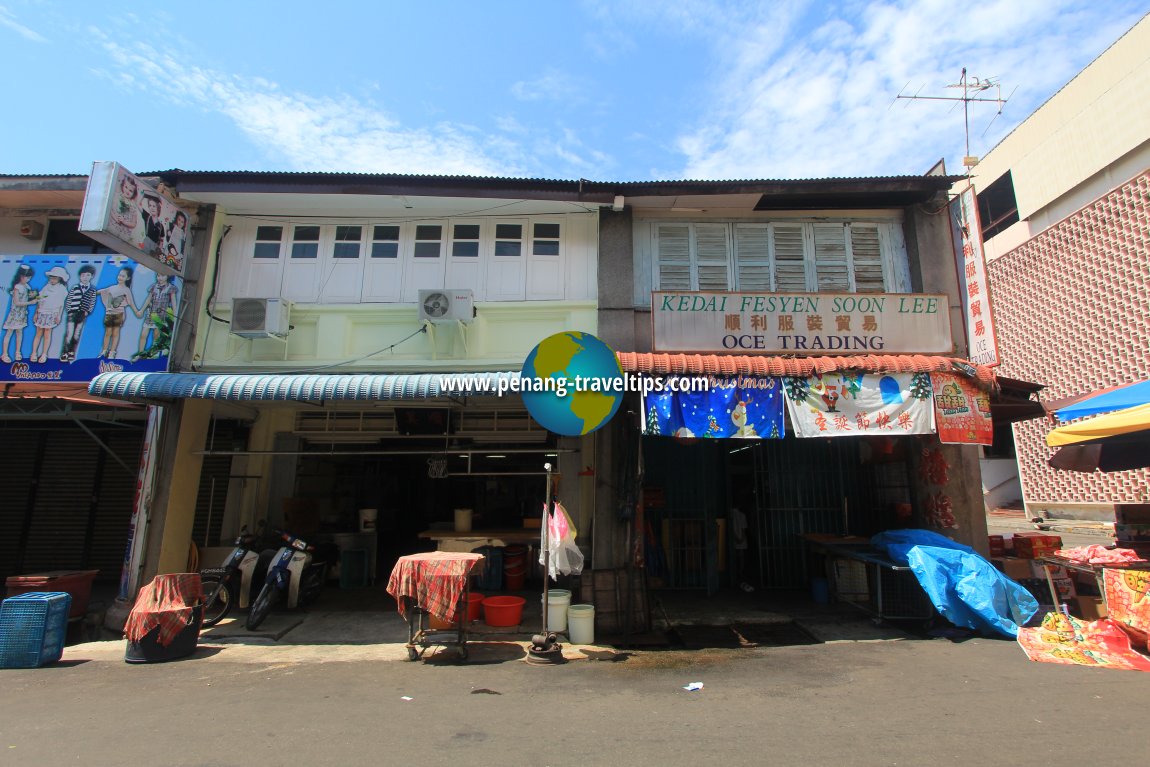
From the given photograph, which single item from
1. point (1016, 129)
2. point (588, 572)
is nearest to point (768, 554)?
point (588, 572)

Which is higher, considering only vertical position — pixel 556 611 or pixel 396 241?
pixel 396 241

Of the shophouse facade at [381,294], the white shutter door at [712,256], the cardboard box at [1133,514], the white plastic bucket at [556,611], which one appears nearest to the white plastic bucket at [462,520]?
the shophouse facade at [381,294]

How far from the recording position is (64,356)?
360 inches

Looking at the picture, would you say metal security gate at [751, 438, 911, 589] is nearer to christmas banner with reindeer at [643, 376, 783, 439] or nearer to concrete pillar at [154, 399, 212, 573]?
christmas banner with reindeer at [643, 376, 783, 439]

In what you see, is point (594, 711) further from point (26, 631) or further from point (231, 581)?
point (26, 631)

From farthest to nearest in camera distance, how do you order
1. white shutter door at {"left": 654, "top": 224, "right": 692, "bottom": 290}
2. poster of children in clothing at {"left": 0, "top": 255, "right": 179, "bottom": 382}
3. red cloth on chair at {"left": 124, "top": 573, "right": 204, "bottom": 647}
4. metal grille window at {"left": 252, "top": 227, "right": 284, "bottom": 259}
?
metal grille window at {"left": 252, "top": 227, "right": 284, "bottom": 259} < white shutter door at {"left": 654, "top": 224, "right": 692, "bottom": 290} < poster of children in clothing at {"left": 0, "top": 255, "right": 179, "bottom": 382} < red cloth on chair at {"left": 124, "top": 573, "right": 204, "bottom": 647}

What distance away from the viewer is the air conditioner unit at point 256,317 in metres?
8.94

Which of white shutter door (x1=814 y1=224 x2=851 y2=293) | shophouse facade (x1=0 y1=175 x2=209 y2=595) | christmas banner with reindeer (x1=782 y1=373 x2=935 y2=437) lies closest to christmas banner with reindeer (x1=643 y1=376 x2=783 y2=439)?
christmas banner with reindeer (x1=782 y1=373 x2=935 y2=437)

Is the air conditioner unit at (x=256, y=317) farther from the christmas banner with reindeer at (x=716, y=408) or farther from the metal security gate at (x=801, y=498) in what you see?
the metal security gate at (x=801, y=498)

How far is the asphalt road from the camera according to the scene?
14.5 ft

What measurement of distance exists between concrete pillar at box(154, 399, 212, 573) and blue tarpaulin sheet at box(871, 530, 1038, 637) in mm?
10903

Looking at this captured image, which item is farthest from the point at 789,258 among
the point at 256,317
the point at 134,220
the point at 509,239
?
the point at 134,220

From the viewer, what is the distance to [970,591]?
24.7ft

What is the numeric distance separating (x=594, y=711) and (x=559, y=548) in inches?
81.9
